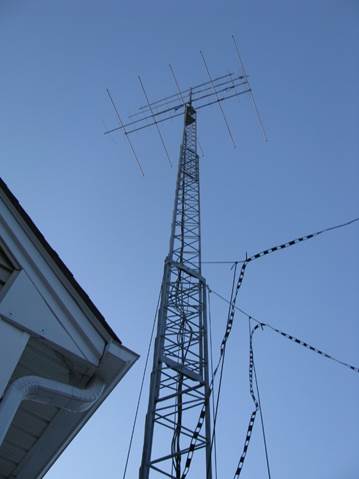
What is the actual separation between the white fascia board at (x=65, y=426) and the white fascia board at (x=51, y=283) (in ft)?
0.49

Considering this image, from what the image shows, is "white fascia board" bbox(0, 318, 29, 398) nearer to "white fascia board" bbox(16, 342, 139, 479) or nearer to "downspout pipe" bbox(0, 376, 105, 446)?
"downspout pipe" bbox(0, 376, 105, 446)

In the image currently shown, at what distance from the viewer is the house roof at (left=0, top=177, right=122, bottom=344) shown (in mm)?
4238

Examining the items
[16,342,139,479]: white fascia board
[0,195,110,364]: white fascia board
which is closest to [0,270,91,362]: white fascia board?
[0,195,110,364]: white fascia board

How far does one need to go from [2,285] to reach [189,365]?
4.50 metres

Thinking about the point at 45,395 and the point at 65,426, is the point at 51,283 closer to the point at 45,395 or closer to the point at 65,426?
the point at 45,395

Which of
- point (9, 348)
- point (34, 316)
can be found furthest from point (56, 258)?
point (9, 348)

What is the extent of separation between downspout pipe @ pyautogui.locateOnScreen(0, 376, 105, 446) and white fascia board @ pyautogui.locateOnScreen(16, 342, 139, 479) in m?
0.17

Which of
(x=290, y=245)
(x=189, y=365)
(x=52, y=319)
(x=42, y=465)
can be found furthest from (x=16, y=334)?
(x=290, y=245)

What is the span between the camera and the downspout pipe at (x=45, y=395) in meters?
3.43

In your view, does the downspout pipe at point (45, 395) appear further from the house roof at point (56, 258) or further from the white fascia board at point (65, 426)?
the house roof at point (56, 258)

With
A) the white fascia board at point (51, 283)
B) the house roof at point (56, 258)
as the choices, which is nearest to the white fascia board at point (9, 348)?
the white fascia board at point (51, 283)

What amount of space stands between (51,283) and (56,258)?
0.25 metres

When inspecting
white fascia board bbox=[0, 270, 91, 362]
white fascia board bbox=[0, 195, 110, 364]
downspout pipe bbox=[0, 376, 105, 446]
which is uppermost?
white fascia board bbox=[0, 195, 110, 364]

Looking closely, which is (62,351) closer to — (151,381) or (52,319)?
(52,319)
